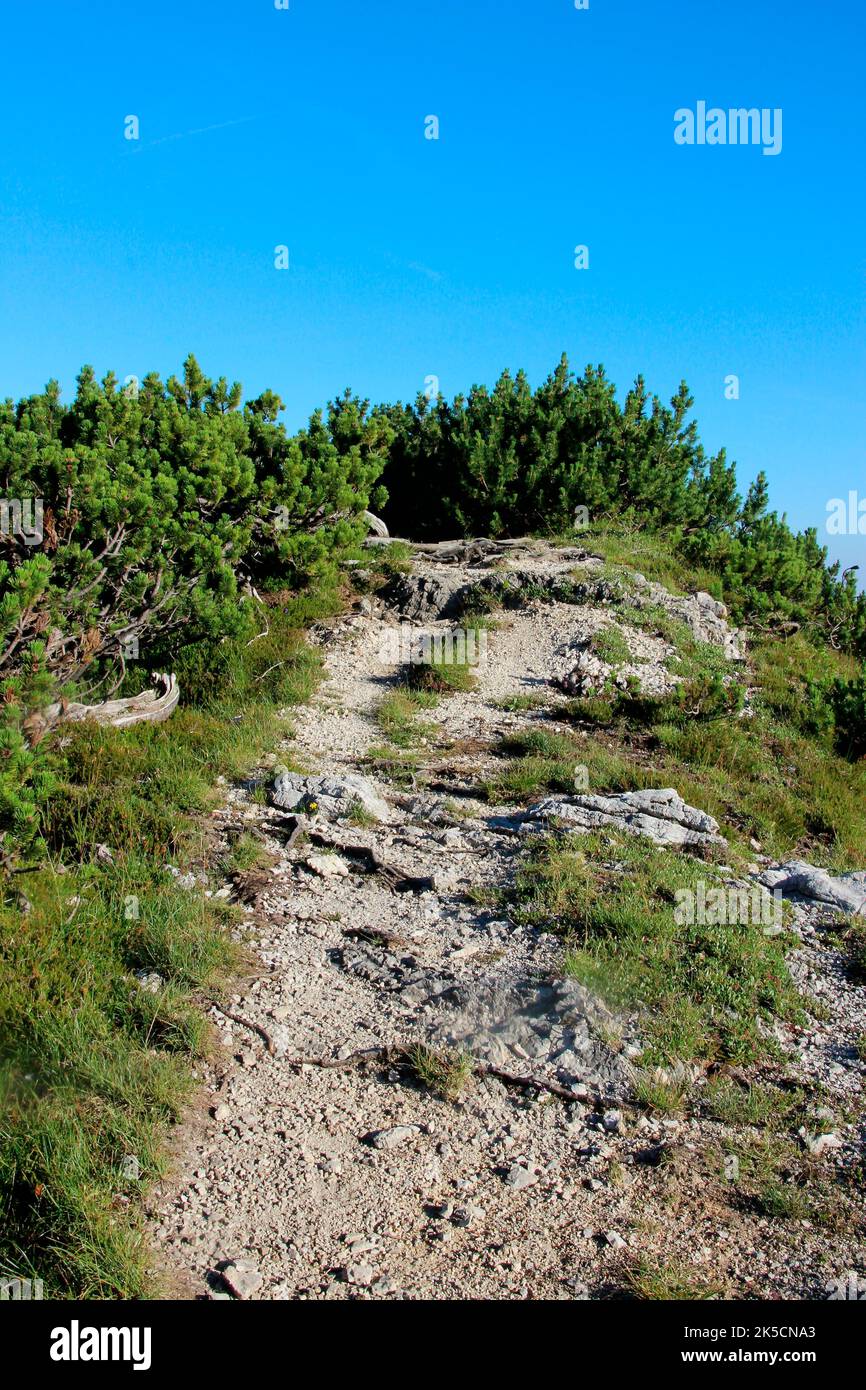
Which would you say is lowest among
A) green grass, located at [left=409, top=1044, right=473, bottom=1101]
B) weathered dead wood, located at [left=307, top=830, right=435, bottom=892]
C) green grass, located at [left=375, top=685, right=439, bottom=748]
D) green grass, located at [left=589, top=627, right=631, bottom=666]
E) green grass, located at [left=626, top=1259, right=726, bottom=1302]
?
green grass, located at [left=626, top=1259, right=726, bottom=1302]

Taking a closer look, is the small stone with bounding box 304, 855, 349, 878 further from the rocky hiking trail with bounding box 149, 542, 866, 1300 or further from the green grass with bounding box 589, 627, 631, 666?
the green grass with bounding box 589, 627, 631, 666

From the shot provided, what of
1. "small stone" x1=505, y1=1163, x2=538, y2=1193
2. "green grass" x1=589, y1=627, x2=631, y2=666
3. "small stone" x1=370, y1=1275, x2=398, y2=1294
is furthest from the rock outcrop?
"small stone" x1=370, y1=1275, x2=398, y2=1294

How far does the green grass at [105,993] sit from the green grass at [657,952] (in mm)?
2278

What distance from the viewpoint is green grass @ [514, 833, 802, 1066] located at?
5254 mm

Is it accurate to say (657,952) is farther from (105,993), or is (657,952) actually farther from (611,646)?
(611,646)

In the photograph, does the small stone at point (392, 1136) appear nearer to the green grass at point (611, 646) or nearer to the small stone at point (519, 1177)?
the small stone at point (519, 1177)

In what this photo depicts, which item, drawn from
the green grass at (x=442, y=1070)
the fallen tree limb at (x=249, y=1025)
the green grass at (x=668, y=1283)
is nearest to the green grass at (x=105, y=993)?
the fallen tree limb at (x=249, y=1025)

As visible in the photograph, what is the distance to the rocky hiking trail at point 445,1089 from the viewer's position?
12.5 ft

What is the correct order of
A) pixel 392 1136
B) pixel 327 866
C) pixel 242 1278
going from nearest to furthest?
pixel 242 1278 < pixel 392 1136 < pixel 327 866

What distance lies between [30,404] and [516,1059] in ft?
33.6

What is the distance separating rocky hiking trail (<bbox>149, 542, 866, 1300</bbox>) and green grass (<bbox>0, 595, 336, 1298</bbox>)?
0.23 meters

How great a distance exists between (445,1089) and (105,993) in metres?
2.02

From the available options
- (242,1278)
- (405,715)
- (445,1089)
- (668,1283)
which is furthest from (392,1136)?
(405,715)

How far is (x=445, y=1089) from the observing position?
4.77m
